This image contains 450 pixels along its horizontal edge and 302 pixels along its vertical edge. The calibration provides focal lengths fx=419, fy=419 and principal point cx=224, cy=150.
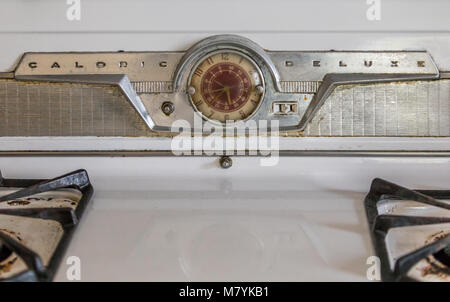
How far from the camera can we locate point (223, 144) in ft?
2.40

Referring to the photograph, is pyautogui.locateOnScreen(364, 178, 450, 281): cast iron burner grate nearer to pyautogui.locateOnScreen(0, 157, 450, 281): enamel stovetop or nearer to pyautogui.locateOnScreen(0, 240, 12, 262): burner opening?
pyautogui.locateOnScreen(0, 157, 450, 281): enamel stovetop

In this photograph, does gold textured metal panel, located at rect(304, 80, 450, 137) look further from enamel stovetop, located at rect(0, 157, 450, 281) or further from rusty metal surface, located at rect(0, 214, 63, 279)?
rusty metal surface, located at rect(0, 214, 63, 279)

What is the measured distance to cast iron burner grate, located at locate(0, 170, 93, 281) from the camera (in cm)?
51

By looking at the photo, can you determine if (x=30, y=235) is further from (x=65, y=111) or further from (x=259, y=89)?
(x=259, y=89)

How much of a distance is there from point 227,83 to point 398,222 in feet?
1.10

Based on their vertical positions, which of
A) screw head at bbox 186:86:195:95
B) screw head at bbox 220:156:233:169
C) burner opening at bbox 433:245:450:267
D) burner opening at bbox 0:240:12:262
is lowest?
burner opening at bbox 433:245:450:267

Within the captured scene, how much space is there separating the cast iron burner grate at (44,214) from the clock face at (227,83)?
239 mm

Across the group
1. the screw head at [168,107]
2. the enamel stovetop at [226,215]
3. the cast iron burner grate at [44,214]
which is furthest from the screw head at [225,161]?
the cast iron burner grate at [44,214]

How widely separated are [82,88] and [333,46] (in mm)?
427

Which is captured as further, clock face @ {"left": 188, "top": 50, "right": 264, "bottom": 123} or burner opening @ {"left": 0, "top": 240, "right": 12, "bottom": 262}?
clock face @ {"left": 188, "top": 50, "right": 264, "bottom": 123}

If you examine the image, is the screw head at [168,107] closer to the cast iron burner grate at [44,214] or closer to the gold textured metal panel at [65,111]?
the gold textured metal panel at [65,111]

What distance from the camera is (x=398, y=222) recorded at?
1.90 feet

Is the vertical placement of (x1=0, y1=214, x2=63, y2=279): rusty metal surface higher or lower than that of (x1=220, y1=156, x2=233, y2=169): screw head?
lower

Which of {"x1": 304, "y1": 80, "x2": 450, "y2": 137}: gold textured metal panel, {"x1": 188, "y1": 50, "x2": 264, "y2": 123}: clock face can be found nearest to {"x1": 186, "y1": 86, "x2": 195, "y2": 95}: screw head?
{"x1": 188, "y1": 50, "x2": 264, "y2": 123}: clock face
